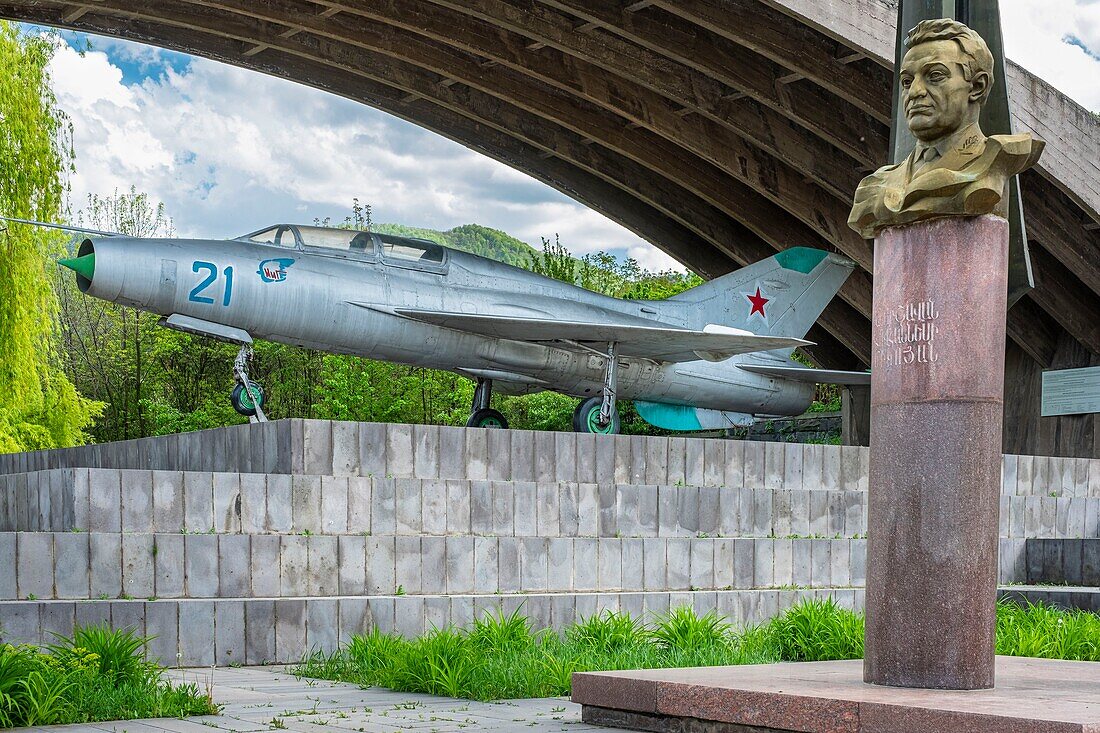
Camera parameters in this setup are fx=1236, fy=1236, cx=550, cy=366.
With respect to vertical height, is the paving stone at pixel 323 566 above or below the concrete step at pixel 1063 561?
above

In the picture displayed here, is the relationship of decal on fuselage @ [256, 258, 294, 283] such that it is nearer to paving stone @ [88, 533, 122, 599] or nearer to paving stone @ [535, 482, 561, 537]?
paving stone @ [535, 482, 561, 537]

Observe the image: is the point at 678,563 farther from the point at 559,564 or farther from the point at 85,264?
the point at 85,264

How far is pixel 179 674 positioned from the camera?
9.61m

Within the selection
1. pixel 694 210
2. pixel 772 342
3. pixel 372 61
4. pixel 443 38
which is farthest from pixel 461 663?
pixel 694 210

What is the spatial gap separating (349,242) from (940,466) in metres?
10.6

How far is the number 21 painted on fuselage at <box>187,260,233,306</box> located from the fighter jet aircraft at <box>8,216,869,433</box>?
0.01 m

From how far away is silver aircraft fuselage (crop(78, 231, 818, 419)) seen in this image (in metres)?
14.1

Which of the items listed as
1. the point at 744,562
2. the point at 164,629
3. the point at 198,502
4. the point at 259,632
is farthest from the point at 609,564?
the point at 164,629

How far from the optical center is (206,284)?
14.2 meters

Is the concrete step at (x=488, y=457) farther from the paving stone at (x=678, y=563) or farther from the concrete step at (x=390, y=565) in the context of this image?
the paving stone at (x=678, y=563)

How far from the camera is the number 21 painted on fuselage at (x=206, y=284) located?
14.2 meters

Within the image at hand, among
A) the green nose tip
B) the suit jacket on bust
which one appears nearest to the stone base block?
the suit jacket on bust

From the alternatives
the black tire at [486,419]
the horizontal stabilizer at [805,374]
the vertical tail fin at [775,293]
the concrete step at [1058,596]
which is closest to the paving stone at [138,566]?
the black tire at [486,419]

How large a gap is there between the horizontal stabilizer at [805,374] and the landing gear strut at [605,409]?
12.1 ft
